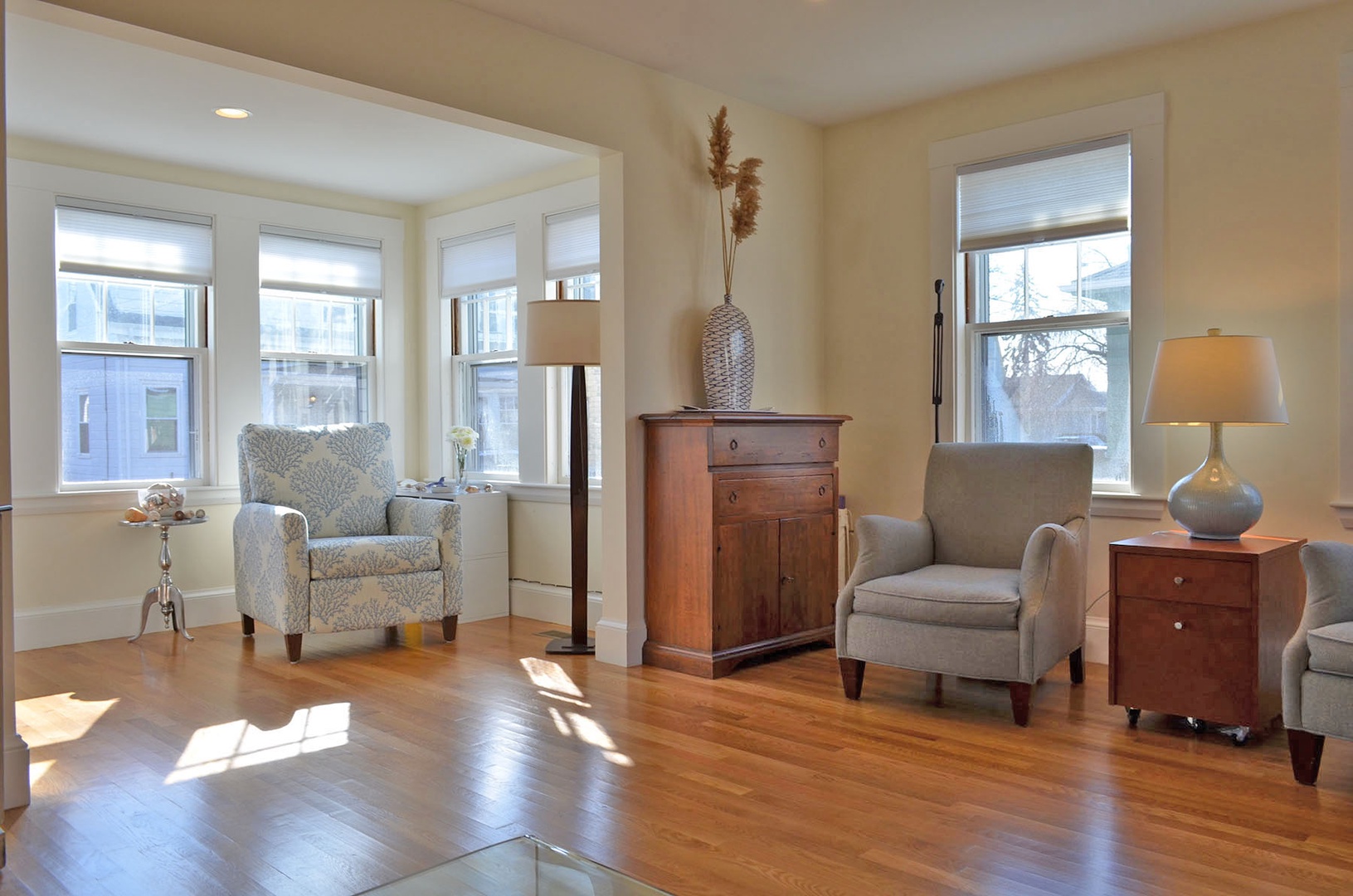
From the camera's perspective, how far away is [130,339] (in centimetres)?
502

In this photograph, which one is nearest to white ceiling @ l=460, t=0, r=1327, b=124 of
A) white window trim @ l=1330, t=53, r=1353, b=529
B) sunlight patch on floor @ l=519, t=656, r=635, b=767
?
white window trim @ l=1330, t=53, r=1353, b=529

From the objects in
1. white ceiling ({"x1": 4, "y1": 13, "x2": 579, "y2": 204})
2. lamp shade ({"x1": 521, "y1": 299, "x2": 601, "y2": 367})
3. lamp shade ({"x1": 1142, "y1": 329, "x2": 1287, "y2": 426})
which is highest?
white ceiling ({"x1": 4, "y1": 13, "x2": 579, "y2": 204})

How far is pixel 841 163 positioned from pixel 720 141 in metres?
0.92

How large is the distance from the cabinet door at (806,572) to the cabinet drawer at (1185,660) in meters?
1.37

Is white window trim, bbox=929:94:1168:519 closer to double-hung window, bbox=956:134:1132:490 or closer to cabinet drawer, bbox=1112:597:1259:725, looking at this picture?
double-hung window, bbox=956:134:1132:490

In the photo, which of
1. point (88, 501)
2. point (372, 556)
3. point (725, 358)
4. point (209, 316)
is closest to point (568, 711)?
point (372, 556)

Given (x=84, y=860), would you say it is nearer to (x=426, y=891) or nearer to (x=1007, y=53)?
(x=426, y=891)

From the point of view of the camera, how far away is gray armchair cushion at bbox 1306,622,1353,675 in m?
2.56

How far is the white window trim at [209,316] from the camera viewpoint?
4625 millimetres

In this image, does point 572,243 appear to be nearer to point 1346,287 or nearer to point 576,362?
point 576,362

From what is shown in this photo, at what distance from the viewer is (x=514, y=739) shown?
10.2ft

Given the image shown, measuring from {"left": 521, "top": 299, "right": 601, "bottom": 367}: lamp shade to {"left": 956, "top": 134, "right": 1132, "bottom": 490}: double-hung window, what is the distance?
1663 millimetres

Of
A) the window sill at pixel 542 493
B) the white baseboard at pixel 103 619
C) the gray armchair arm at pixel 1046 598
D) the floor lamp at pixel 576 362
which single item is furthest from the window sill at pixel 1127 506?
the white baseboard at pixel 103 619

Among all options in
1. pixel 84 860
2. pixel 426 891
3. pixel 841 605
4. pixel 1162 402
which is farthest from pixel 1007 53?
pixel 84 860
